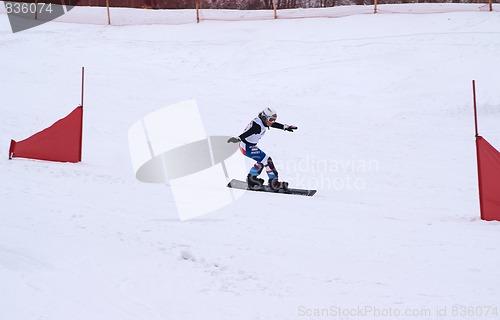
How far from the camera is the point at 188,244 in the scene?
6992 mm

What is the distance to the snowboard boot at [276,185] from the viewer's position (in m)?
11.1

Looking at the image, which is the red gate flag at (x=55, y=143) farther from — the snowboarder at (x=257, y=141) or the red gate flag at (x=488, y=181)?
the red gate flag at (x=488, y=181)

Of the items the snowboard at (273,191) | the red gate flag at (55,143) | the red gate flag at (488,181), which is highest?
the red gate flag at (55,143)

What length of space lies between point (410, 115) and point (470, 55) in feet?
15.7

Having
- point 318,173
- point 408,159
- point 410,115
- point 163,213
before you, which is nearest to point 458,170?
point 408,159

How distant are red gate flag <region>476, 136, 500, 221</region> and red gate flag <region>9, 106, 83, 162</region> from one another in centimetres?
720

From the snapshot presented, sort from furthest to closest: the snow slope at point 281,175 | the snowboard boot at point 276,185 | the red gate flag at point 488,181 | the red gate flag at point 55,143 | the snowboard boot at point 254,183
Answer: the red gate flag at point 55,143 → the snowboard boot at point 254,183 → the snowboard boot at point 276,185 → the red gate flag at point 488,181 → the snow slope at point 281,175

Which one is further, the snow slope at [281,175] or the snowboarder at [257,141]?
the snowboarder at [257,141]

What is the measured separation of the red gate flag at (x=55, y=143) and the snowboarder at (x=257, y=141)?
3.13 meters

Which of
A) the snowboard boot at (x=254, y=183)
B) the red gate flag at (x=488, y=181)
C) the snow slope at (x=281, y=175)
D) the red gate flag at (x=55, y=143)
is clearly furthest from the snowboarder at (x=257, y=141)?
the red gate flag at (x=488, y=181)

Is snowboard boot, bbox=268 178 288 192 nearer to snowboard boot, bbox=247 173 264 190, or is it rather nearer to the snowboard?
the snowboard

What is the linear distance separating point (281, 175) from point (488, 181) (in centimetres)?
489

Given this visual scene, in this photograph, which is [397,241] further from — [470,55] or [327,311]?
[470,55]

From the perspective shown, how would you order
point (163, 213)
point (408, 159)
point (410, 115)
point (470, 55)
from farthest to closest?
point (470, 55)
point (410, 115)
point (408, 159)
point (163, 213)
